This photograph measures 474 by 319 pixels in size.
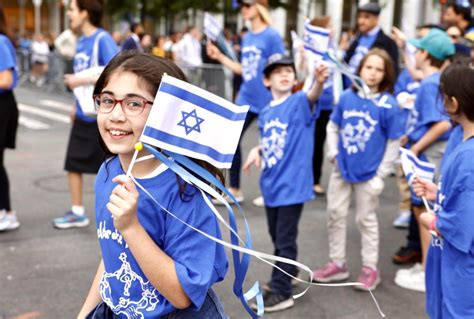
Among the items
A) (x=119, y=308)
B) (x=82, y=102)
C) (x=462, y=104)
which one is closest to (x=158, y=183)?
(x=119, y=308)

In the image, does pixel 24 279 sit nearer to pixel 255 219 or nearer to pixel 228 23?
pixel 255 219

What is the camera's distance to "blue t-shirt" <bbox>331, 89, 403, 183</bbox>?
14.9 ft

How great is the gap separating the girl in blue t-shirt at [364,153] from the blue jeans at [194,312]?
262 centimetres

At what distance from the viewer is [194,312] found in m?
1.99

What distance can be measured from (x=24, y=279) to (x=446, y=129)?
3.15 meters

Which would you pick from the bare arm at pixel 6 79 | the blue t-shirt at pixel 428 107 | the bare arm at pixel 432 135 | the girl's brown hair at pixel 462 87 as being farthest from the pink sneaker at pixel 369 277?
the bare arm at pixel 6 79

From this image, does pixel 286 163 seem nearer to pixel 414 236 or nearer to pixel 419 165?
pixel 419 165

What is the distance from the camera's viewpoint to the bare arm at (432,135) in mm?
4633

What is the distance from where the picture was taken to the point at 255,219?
627 cm

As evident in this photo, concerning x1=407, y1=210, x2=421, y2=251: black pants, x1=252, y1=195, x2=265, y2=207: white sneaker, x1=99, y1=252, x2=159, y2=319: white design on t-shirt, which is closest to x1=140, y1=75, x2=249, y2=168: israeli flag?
x1=99, y1=252, x2=159, y2=319: white design on t-shirt

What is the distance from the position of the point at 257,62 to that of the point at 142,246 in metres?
5.03

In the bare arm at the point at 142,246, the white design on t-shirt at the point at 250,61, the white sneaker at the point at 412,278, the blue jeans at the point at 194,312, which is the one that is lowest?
the white sneaker at the point at 412,278

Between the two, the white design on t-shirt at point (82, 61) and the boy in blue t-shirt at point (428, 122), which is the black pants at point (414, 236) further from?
the white design on t-shirt at point (82, 61)

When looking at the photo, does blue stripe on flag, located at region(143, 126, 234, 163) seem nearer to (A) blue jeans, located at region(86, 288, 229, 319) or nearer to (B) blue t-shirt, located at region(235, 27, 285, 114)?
(A) blue jeans, located at region(86, 288, 229, 319)
